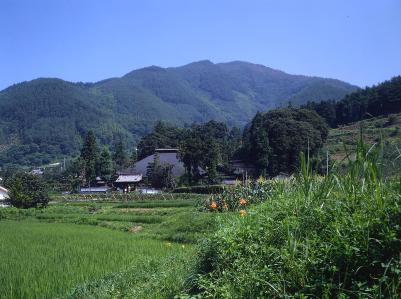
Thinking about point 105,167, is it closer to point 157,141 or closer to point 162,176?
point 162,176

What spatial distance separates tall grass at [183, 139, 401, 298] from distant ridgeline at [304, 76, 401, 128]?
68.0 m

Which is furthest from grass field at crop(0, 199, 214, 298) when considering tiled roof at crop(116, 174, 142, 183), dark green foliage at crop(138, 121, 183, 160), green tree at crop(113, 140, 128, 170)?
dark green foliage at crop(138, 121, 183, 160)

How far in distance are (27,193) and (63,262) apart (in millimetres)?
31285

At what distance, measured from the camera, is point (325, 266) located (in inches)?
128

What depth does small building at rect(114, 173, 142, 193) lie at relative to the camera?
64887 mm

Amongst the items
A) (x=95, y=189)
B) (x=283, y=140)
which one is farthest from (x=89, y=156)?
(x=283, y=140)

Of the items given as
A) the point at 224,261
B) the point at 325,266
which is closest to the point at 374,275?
the point at 325,266

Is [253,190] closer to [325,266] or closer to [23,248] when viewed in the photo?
[23,248]

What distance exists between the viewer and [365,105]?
73.2 meters

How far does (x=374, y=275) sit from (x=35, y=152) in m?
152

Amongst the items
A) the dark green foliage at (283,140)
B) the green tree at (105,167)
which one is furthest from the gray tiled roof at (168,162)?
the dark green foliage at (283,140)

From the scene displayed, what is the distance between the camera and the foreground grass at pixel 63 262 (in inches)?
262

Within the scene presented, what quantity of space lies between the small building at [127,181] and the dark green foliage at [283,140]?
16923 millimetres

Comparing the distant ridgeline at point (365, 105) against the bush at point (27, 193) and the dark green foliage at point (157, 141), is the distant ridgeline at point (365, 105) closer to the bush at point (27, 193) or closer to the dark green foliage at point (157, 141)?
the dark green foliage at point (157, 141)
